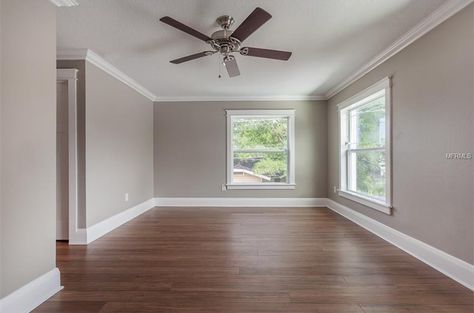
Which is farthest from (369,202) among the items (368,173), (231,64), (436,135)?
(231,64)

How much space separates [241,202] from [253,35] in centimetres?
341

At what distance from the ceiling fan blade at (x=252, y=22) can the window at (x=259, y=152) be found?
9.82ft

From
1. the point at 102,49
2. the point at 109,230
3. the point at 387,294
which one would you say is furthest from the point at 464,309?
the point at 102,49

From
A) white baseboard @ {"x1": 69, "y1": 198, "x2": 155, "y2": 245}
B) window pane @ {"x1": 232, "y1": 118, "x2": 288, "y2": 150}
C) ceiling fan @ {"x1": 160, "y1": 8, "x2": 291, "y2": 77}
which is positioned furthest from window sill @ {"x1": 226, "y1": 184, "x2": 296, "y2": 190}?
ceiling fan @ {"x1": 160, "y1": 8, "x2": 291, "y2": 77}

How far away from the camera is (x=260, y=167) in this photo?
205 inches

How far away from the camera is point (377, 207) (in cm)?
319

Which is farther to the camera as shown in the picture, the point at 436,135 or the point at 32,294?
the point at 436,135

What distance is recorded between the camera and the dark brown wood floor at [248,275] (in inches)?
68.1

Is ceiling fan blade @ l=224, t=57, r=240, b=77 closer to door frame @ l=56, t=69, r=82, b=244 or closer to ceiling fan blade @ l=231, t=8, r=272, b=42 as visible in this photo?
ceiling fan blade @ l=231, t=8, r=272, b=42

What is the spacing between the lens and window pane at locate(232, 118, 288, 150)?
5160mm

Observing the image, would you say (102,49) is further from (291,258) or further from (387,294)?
(387,294)

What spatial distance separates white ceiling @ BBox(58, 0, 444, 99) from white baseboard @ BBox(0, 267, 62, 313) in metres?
2.16

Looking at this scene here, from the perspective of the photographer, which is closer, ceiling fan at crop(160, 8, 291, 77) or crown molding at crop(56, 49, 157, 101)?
ceiling fan at crop(160, 8, 291, 77)

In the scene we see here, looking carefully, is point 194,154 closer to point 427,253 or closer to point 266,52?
point 266,52
